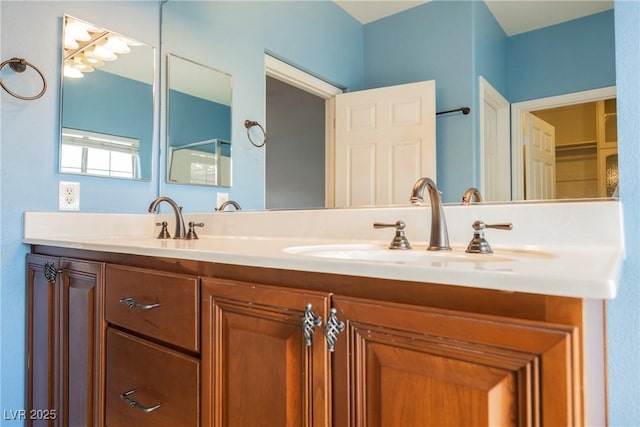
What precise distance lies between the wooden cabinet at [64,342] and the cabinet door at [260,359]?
1.61 ft

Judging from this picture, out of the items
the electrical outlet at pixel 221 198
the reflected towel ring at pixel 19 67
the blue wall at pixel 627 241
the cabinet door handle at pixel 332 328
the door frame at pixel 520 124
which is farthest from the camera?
the electrical outlet at pixel 221 198

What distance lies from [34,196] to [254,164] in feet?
2.65

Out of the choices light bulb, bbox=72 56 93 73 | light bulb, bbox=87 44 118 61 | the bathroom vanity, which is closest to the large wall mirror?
the bathroom vanity

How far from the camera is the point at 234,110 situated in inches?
66.4

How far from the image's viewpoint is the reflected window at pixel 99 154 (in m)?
1.48

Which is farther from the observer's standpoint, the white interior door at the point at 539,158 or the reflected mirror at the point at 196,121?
the reflected mirror at the point at 196,121

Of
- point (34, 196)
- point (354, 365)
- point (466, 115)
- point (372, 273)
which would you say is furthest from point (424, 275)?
point (34, 196)

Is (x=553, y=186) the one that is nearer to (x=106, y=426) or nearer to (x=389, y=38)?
(x=389, y=38)

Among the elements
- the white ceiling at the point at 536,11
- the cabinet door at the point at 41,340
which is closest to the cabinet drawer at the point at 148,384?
the cabinet door at the point at 41,340

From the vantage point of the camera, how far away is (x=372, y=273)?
0.60m

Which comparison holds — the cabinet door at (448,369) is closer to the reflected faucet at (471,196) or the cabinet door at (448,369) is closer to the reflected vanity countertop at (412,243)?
the reflected vanity countertop at (412,243)

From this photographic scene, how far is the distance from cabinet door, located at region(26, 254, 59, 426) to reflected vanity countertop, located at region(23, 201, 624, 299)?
0.12 m

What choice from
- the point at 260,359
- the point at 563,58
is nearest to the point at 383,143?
the point at 563,58

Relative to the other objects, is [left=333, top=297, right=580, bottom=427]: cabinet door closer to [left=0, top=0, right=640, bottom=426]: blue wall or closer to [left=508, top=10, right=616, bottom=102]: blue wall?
[left=0, top=0, right=640, bottom=426]: blue wall
